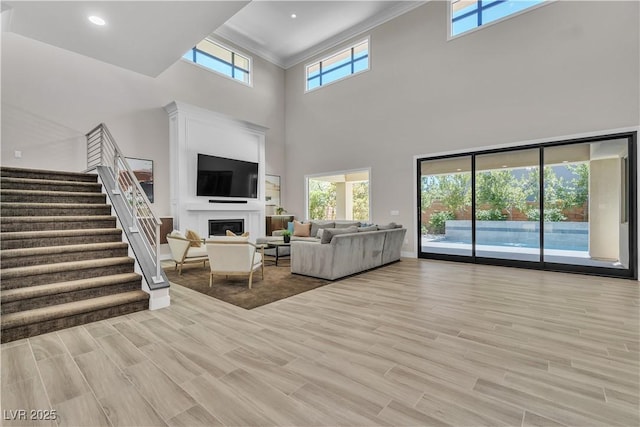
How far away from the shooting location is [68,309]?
2932 millimetres

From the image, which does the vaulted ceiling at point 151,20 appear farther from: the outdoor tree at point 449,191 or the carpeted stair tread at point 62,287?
the outdoor tree at point 449,191

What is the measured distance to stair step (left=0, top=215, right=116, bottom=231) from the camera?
3434 mm

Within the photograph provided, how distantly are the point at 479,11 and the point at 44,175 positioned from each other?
9.01 m

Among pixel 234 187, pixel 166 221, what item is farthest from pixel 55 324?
pixel 234 187

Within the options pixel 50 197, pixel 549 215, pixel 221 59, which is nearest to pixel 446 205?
pixel 549 215

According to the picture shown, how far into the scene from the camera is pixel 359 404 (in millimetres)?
1742

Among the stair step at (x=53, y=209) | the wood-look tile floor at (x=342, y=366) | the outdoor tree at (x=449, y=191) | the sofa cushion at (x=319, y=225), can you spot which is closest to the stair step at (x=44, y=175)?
the stair step at (x=53, y=209)

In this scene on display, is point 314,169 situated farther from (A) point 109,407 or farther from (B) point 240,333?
(A) point 109,407

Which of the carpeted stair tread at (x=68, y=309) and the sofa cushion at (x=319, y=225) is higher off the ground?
the sofa cushion at (x=319, y=225)

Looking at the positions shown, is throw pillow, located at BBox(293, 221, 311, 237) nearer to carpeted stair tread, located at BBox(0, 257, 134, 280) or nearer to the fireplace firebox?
the fireplace firebox

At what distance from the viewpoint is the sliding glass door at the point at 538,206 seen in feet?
16.8

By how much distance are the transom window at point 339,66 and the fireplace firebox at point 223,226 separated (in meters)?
5.05

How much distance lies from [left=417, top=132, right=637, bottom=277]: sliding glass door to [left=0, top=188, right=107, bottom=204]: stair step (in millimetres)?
6580

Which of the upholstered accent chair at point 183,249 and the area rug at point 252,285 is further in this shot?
the upholstered accent chair at point 183,249
